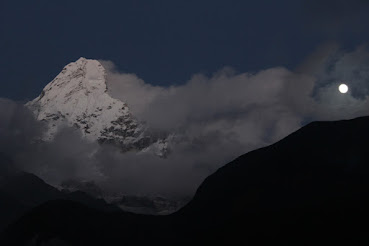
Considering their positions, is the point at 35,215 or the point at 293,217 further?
the point at 35,215

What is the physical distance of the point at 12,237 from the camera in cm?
16238

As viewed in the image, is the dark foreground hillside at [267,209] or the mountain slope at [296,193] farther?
the dark foreground hillside at [267,209]

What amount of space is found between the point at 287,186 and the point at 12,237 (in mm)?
75067

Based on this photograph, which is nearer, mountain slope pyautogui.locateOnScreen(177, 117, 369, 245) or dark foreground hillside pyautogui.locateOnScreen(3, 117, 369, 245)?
mountain slope pyautogui.locateOnScreen(177, 117, 369, 245)

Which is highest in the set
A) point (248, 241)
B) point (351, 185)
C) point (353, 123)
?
point (353, 123)

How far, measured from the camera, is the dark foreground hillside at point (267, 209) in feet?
366

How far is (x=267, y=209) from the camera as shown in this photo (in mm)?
123812

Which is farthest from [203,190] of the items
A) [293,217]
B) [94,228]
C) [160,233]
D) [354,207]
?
[354,207]

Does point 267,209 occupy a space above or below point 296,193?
below

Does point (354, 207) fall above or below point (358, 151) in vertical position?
below

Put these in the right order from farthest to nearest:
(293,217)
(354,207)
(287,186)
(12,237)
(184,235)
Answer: (12,237) → (184,235) → (287,186) → (293,217) → (354,207)

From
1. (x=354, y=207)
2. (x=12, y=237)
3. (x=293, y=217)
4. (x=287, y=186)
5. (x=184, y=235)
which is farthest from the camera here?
(x=12, y=237)

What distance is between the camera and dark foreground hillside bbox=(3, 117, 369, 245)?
11162 cm

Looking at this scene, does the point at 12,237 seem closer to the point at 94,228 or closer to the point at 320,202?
the point at 94,228
